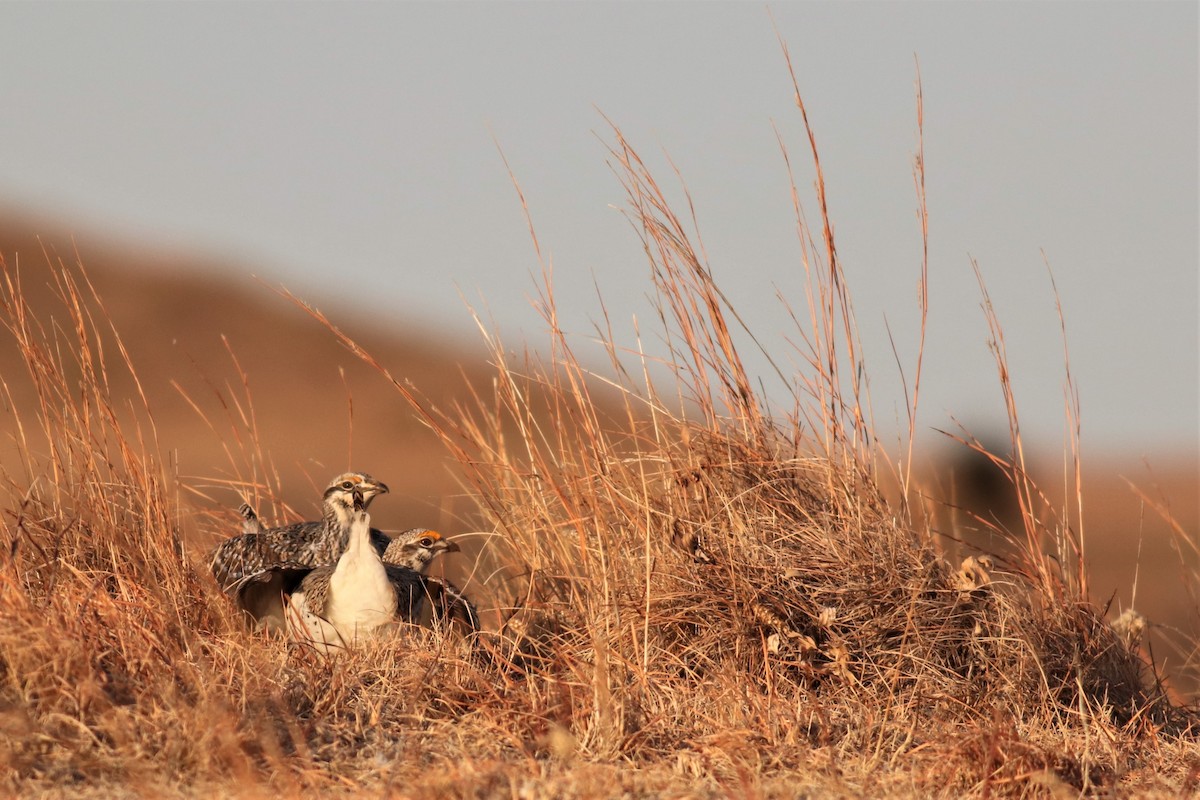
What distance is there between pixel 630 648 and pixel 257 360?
31416 millimetres

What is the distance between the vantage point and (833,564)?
4.32 meters

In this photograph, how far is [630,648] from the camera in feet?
13.6

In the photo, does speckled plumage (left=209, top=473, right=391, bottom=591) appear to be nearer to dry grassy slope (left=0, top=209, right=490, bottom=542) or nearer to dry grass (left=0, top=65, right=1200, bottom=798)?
dry grass (left=0, top=65, right=1200, bottom=798)

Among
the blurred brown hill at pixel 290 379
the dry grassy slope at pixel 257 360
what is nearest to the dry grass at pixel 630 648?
the blurred brown hill at pixel 290 379

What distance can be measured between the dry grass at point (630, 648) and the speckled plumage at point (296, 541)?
26cm

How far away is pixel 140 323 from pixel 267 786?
3211 centimetres

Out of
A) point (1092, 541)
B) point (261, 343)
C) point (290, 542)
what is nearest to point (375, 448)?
point (261, 343)

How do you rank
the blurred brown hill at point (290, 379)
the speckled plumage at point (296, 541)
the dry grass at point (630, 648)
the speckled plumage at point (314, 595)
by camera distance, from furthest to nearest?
the blurred brown hill at point (290, 379), the speckled plumage at point (296, 541), the speckled plumage at point (314, 595), the dry grass at point (630, 648)

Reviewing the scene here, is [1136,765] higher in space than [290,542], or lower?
lower

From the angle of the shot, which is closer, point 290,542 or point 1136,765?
point 1136,765

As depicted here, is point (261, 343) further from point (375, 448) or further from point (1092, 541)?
point (1092, 541)

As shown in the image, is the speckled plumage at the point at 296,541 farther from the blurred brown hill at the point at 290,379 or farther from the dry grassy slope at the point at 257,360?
the dry grassy slope at the point at 257,360

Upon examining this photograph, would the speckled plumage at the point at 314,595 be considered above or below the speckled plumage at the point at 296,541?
below

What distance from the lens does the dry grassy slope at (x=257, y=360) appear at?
2822 centimetres
